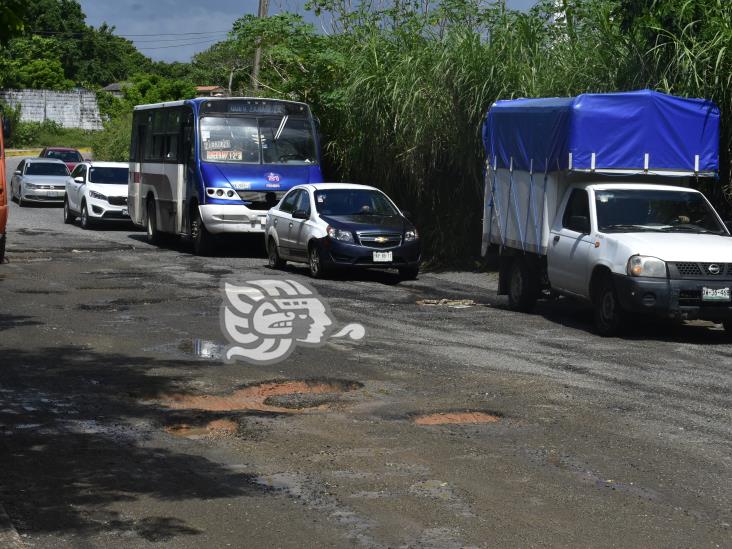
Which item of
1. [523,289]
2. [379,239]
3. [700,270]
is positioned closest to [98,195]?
[379,239]

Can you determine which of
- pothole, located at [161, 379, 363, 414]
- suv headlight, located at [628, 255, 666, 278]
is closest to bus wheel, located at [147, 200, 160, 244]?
suv headlight, located at [628, 255, 666, 278]

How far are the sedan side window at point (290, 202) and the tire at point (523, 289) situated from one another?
5.95 meters

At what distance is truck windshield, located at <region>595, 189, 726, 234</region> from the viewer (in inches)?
575

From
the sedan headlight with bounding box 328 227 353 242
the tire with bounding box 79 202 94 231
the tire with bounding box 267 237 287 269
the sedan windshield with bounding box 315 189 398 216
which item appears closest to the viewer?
the sedan headlight with bounding box 328 227 353 242

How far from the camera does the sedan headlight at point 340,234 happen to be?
20.0m

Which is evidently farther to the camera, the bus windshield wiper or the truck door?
the truck door

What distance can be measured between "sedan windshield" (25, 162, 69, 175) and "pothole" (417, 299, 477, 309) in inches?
1025

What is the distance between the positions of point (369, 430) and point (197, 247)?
55.0ft

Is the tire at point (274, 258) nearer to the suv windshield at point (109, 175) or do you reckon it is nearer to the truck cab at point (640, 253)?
the truck cab at point (640, 253)

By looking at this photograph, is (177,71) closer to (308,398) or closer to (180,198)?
(180,198)

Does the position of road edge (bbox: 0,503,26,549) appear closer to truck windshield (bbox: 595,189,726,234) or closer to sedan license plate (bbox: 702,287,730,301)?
sedan license plate (bbox: 702,287,730,301)

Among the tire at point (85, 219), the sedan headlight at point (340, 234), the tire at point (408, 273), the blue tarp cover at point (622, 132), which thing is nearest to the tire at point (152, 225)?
the tire at point (85, 219)

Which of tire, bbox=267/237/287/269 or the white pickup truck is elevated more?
the white pickup truck

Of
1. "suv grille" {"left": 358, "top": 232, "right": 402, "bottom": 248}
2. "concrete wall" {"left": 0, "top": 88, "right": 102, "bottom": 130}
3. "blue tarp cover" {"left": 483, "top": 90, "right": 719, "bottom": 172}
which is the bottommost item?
"suv grille" {"left": 358, "top": 232, "right": 402, "bottom": 248}
